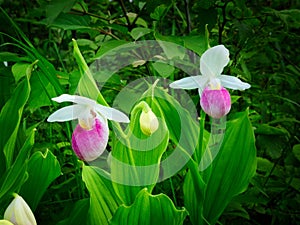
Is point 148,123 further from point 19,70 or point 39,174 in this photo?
point 19,70

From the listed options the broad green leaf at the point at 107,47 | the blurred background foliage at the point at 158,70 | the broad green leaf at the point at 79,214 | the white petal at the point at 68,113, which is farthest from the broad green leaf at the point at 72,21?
the broad green leaf at the point at 79,214

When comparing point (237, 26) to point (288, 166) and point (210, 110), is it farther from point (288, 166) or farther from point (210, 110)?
point (288, 166)

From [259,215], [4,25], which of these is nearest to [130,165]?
[259,215]

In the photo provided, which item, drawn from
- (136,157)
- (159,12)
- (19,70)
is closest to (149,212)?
(136,157)

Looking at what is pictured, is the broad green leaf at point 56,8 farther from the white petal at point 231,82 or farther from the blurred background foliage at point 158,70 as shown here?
the white petal at point 231,82

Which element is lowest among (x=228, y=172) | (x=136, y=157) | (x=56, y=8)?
(x=228, y=172)
